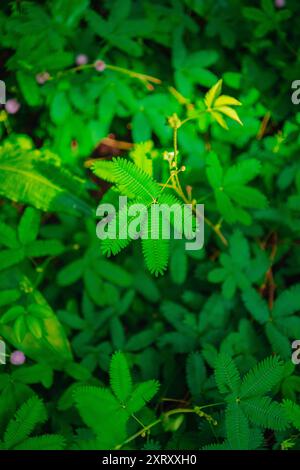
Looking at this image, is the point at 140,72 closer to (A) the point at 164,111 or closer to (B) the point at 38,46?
(A) the point at 164,111

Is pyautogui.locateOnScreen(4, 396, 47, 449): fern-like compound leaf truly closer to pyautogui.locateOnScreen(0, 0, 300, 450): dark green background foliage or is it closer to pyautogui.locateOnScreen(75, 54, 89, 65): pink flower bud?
pyautogui.locateOnScreen(0, 0, 300, 450): dark green background foliage

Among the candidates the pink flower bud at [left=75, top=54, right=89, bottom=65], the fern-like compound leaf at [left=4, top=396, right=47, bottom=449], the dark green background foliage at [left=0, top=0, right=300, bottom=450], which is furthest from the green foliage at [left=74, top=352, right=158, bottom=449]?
the pink flower bud at [left=75, top=54, right=89, bottom=65]

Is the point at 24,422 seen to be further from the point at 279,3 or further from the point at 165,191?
the point at 279,3

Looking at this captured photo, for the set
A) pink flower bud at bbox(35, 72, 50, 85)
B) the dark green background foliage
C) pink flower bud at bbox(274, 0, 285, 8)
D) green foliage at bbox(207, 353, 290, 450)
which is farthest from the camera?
pink flower bud at bbox(274, 0, 285, 8)

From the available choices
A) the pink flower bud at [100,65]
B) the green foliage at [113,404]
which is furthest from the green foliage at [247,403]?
the pink flower bud at [100,65]

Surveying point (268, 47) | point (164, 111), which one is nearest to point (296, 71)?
point (268, 47)

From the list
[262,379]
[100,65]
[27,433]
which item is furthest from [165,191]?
[27,433]

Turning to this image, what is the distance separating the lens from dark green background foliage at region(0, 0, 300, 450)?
5.99 ft

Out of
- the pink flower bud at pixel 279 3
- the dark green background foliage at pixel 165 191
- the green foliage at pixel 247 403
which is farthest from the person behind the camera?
the pink flower bud at pixel 279 3

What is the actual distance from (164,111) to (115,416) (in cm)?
143

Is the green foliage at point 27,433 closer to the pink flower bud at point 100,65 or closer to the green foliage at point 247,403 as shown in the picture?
the green foliage at point 247,403

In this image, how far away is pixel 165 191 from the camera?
1.71 m

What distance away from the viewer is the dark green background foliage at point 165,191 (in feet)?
5.99

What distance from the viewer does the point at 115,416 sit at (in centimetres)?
154
